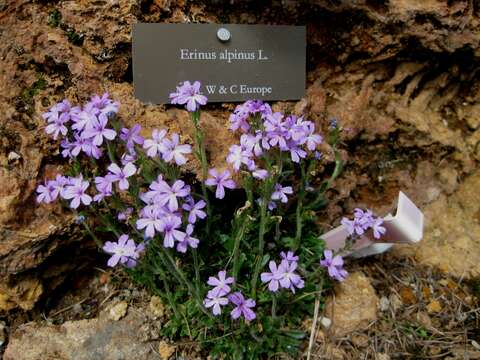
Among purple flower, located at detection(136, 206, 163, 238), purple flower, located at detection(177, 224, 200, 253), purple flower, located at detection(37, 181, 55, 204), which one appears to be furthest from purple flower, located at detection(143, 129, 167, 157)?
purple flower, located at detection(37, 181, 55, 204)

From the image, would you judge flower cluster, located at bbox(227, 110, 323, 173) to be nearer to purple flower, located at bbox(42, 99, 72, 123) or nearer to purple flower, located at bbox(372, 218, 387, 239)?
purple flower, located at bbox(372, 218, 387, 239)

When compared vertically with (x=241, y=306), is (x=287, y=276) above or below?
above

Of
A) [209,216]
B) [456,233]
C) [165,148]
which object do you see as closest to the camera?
[165,148]

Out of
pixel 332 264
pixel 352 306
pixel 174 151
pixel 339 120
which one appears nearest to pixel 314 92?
pixel 339 120

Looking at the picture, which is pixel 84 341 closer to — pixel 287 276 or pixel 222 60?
pixel 287 276

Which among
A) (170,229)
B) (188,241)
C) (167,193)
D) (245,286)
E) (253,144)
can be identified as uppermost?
Result: (253,144)

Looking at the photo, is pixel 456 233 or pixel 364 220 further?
pixel 456 233

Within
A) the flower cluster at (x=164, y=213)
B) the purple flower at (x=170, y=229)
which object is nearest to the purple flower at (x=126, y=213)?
the flower cluster at (x=164, y=213)
